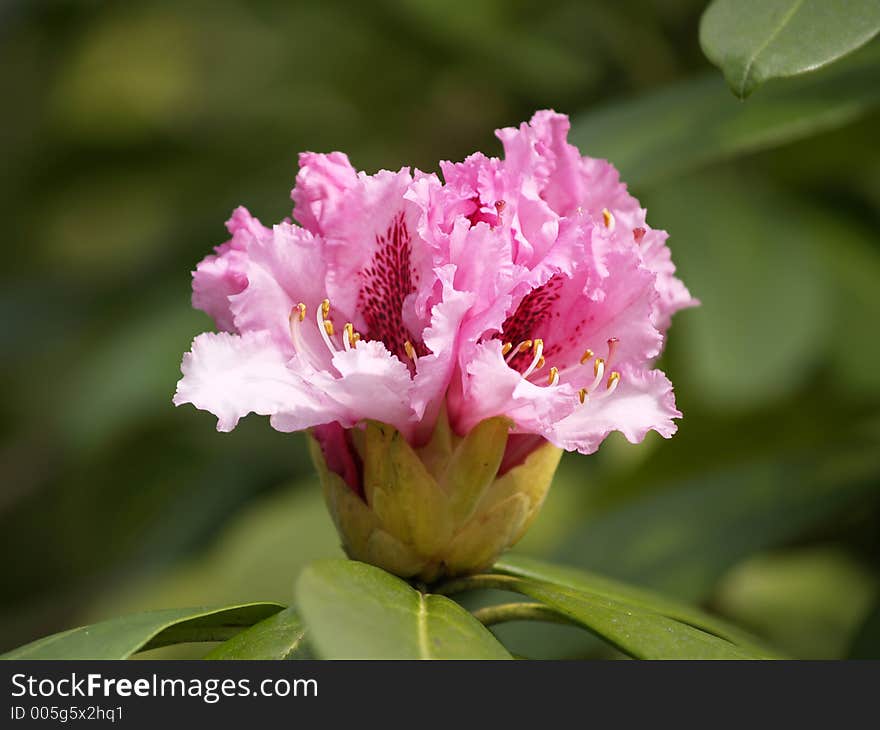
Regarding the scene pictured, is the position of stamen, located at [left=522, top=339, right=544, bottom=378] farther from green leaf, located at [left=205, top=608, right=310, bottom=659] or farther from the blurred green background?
the blurred green background

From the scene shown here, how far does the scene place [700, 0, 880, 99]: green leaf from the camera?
1.02 meters

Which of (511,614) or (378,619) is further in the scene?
(511,614)

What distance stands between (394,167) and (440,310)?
1939mm

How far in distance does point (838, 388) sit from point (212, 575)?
1256mm

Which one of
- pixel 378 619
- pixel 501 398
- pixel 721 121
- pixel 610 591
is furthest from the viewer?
pixel 721 121

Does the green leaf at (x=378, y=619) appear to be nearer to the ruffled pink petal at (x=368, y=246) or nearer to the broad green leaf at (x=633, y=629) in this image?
the broad green leaf at (x=633, y=629)

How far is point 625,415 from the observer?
1.00 meters

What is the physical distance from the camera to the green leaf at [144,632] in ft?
2.96

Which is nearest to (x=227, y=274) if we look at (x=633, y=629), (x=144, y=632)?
(x=144, y=632)

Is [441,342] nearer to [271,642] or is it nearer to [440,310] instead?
[440,310]

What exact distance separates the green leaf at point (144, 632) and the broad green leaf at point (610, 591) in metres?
0.25

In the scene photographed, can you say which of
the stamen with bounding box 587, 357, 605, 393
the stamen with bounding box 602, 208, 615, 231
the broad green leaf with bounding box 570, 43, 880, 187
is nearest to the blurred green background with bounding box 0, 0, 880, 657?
the broad green leaf with bounding box 570, 43, 880, 187

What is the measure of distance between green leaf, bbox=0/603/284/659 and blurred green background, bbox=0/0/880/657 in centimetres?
56
